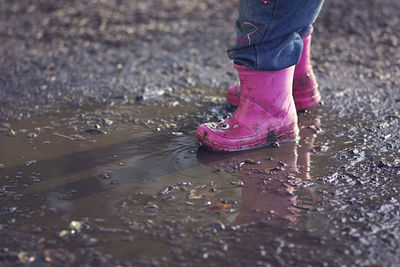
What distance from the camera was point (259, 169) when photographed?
5.88 ft

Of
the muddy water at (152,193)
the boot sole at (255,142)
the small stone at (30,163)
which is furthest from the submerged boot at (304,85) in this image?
the small stone at (30,163)

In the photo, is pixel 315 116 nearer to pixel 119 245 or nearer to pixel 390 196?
pixel 390 196

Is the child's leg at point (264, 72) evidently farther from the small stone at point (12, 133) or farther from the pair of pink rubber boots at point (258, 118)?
the small stone at point (12, 133)

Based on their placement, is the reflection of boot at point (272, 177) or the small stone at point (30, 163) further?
the small stone at point (30, 163)

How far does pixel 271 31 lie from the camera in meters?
1.82

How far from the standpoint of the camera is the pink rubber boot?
76.4 inches

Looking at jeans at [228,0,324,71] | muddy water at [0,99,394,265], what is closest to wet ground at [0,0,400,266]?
muddy water at [0,99,394,265]

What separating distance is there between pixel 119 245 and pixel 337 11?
133 inches

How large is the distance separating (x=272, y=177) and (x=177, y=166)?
36 cm

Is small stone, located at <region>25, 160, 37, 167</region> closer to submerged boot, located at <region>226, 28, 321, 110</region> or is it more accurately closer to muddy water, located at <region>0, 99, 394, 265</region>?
muddy water, located at <region>0, 99, 394, 265</region>

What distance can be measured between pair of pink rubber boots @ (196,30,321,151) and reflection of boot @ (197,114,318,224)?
4cm

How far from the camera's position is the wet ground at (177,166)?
4.46ft

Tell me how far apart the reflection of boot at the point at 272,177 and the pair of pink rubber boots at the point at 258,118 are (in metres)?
0.04

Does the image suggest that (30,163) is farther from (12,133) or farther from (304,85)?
(304,85)
